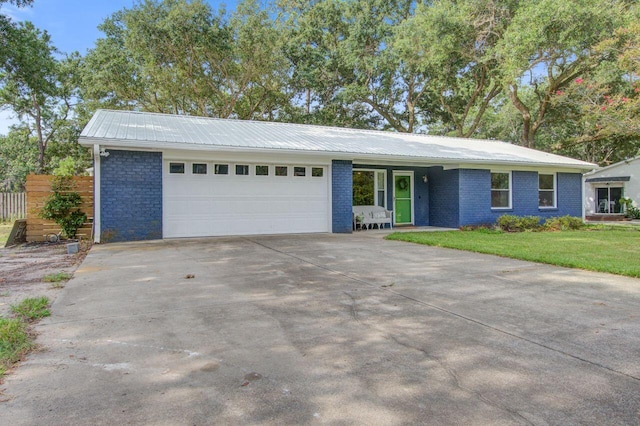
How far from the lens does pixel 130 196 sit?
33.9ft

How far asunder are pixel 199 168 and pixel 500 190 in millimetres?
11270

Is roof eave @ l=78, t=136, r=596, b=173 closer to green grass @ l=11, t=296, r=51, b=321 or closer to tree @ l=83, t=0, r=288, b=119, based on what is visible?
green grass @ l=11, t=296, r=51, b=321

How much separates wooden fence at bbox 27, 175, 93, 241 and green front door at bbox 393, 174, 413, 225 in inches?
406

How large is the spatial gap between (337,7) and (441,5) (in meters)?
7.13


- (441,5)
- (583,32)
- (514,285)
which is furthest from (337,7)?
(514,285)

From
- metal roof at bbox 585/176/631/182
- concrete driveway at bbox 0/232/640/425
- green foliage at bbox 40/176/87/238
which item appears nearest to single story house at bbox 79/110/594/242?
green foliage at bbox 40/176/87/238

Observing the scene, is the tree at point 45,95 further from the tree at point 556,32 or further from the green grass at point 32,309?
the tree at point 556,32

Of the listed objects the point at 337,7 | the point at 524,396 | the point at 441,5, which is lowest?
the point at 524,396

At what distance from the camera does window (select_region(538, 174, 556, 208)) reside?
16.5 meters

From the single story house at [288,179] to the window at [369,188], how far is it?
0.14 feet

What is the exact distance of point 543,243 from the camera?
397 inches

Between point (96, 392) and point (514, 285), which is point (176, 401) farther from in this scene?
point (514, 285)

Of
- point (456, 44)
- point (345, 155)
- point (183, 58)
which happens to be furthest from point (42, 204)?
point (456, 44)

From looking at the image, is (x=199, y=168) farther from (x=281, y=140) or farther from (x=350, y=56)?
(x=350, y=56)
